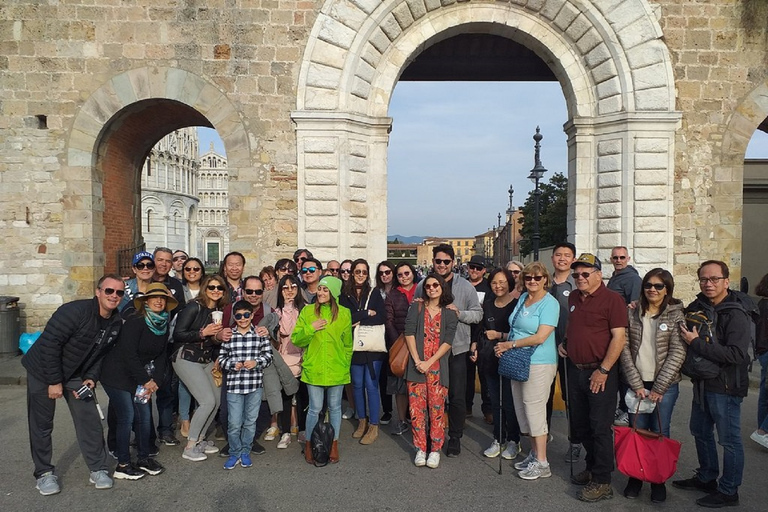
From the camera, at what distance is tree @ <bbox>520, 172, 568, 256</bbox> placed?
1334 inches

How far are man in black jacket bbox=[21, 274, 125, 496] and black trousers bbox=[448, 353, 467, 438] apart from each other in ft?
9.72

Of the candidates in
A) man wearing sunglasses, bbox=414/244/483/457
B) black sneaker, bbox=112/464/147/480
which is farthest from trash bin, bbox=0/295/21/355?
man wearing sunglasses, bbox=414/244/483/457

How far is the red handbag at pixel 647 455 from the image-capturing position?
3867 millimetres

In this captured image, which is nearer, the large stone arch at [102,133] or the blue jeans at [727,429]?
the blue jeans at [727,429]

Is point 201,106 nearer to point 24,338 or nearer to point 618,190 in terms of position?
point 24,338

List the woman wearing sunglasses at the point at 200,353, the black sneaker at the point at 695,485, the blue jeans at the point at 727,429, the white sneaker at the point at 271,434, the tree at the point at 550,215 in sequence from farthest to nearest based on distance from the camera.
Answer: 1. the tree at the point at 550,215
2. the white sneaker at the point at 271,434
3. the woman wearing sunglasses at the point at 200,353
4. the black sneaker at the point at 695,485
5. the blue jeans at the point at 727,429

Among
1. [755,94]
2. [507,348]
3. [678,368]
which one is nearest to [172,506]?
[507,348]

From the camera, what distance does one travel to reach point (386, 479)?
177 inches

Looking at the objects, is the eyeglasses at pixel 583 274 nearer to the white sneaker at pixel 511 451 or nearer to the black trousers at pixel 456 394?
the black trousers at pixel 456 394

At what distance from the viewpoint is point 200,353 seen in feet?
16.1

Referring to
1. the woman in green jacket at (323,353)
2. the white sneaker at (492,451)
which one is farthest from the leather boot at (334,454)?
the white sneaker at (492,451)

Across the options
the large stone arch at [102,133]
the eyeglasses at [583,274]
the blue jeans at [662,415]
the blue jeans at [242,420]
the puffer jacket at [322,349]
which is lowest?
the blue jeans at [242,420]

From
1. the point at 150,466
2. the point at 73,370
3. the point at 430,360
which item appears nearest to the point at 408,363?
the point at 430,360

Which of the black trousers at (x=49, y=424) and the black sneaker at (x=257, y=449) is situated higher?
the black trousers at (x=49, y=424)
